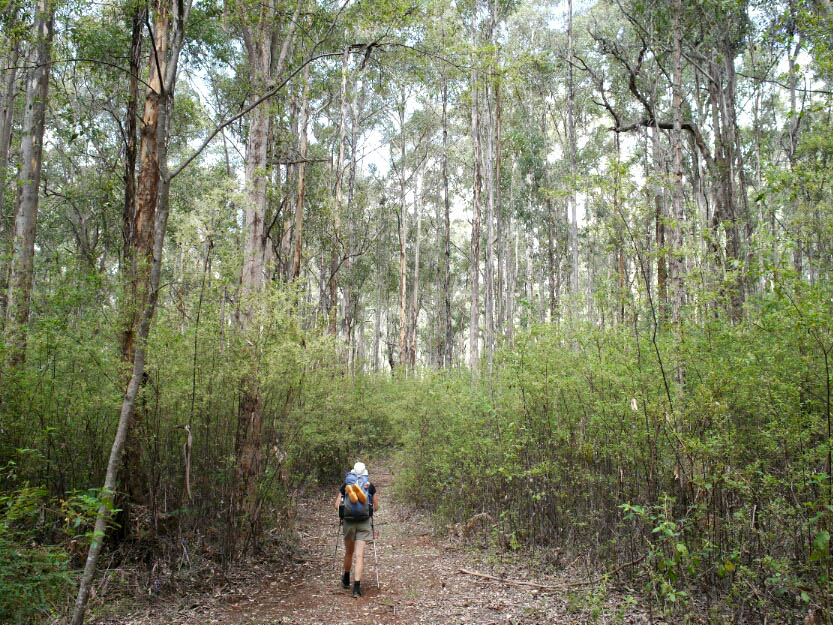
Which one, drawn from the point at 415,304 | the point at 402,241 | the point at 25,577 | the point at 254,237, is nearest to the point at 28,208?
the point at 254,237

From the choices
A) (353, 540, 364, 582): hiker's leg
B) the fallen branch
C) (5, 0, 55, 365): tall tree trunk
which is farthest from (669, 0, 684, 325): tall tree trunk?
(5, 0, 55, 365): tall tree trunk

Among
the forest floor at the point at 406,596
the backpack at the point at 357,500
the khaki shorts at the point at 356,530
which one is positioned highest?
the backpack at the point at 357,500

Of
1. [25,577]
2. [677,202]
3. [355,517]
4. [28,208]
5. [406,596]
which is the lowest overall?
[406,596]

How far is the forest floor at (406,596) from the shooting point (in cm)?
429

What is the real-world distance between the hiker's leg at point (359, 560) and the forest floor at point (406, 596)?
201 millimetres

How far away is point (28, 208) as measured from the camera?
7.38 meters

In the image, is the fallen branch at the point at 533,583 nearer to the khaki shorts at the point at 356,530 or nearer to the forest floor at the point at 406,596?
the forest floor at the point at 406,596

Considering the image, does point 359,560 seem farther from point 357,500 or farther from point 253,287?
point 253,287

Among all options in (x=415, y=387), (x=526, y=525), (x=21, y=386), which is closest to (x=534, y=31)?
(x=415, y=387)

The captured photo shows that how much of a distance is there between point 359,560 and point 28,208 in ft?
22.1

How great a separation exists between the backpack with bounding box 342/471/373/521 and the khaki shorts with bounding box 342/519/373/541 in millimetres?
42

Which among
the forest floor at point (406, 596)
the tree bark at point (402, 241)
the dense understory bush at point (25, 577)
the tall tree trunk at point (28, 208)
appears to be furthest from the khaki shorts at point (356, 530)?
the tree bark at point (402, 241)

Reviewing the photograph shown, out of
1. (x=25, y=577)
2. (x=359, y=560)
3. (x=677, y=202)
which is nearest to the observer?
(x=25, y=577)

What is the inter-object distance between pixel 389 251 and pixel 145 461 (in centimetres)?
2172
